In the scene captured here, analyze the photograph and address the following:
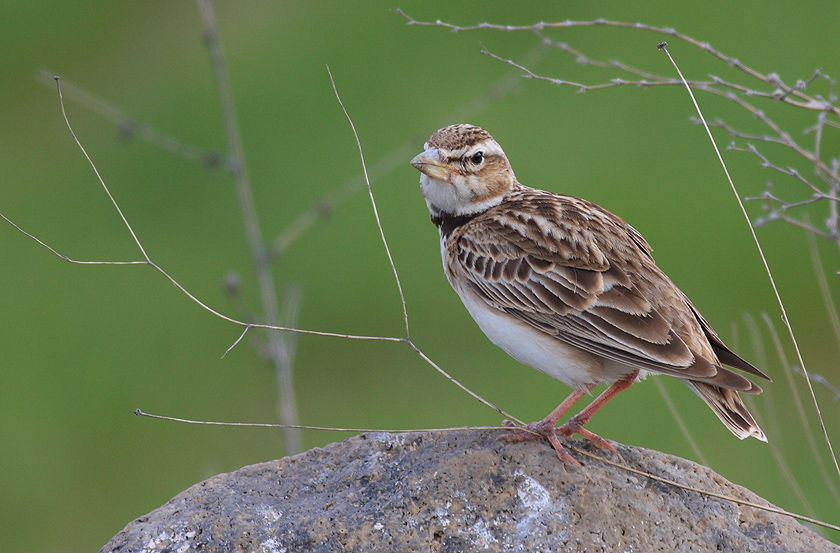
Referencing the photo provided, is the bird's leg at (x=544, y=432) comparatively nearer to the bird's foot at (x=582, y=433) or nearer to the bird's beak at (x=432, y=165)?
the bird's foot at (x=582, y=433)

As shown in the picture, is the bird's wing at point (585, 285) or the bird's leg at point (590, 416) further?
the bird's leg at point (590, 416)

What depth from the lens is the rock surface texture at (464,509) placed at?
511 centimetres

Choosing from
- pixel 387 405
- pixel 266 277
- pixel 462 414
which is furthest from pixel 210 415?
pixel 266 277

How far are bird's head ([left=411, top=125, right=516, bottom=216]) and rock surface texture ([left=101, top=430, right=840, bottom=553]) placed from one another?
67.7 inches

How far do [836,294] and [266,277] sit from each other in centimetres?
803

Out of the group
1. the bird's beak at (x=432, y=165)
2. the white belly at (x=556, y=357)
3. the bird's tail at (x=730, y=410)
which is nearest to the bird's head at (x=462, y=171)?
the bird's beak at (x=432, y=165)

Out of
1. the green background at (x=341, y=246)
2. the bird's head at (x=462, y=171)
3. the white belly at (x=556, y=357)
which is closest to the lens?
the white belly at (x=556, y=357)

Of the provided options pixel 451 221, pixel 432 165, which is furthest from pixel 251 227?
pixel 432 165

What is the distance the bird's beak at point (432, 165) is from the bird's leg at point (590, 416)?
1.70 metres

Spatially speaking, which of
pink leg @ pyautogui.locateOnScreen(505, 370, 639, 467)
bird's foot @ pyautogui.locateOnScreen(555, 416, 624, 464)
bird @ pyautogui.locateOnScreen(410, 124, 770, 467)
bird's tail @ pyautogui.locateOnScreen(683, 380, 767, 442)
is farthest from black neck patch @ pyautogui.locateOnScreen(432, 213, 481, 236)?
bird's tail @ pyautogui.locateOnScreen(683, 380, 767, 442)

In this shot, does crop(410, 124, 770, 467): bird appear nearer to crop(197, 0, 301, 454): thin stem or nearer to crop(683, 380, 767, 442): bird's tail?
crop(683, 380, 767, 442): bird's tail

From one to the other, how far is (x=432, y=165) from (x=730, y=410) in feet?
7.69

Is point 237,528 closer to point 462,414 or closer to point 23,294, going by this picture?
point 462,414

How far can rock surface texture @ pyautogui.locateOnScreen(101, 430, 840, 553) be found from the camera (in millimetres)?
5105
